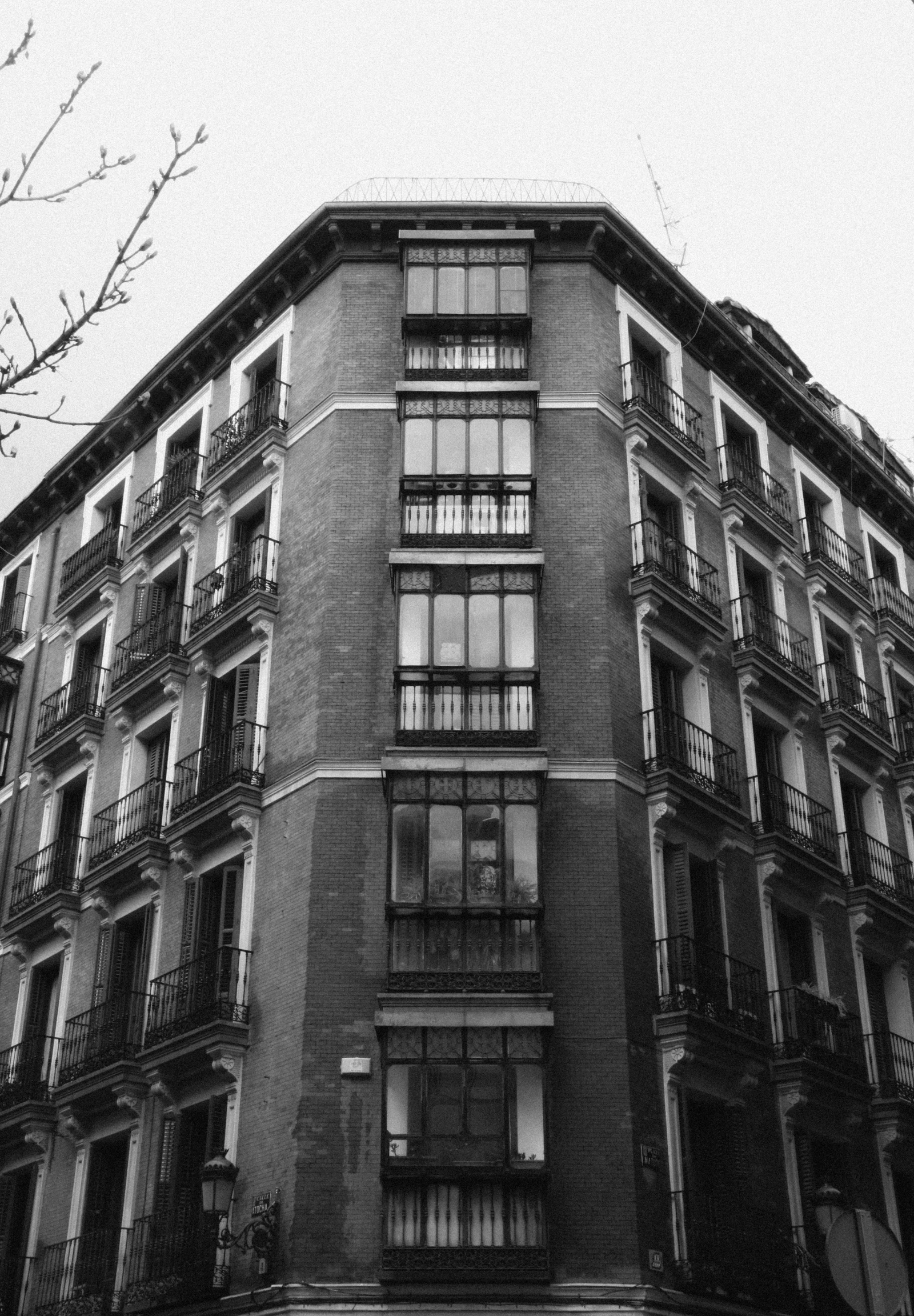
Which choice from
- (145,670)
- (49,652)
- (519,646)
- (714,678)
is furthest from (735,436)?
(49,652)

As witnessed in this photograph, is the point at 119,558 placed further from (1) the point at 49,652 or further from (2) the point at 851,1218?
(2) the point at 851,1218

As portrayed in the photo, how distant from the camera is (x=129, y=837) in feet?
95.2

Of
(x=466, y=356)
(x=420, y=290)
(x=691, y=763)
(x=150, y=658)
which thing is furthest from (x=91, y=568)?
(x=691, y=763)

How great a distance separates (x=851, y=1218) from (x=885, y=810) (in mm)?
21657

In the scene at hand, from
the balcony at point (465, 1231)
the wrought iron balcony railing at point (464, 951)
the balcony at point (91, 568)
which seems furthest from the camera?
the balcony at point (91, 568)

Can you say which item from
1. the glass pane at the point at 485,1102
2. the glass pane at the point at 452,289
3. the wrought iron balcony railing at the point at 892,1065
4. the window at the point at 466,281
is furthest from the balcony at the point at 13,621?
the wrought iron balcony railing at the point at 892,1065

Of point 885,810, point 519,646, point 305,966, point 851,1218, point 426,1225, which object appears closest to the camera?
point 851,1218

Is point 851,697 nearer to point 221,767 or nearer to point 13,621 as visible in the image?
point 221,767

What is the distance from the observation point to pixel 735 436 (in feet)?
111

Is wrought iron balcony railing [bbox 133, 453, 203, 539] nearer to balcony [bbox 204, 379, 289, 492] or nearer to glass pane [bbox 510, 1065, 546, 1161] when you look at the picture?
balcony [bbox 204, 379, 289, 492]

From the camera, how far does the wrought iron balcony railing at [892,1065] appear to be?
28.0 meters

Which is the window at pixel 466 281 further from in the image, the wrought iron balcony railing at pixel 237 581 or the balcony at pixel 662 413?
the wrought iron balcony railing at pixel 237 581

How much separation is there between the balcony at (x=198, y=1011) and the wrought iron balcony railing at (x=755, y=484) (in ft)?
45.0

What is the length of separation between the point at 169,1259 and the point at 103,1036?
191 inches
